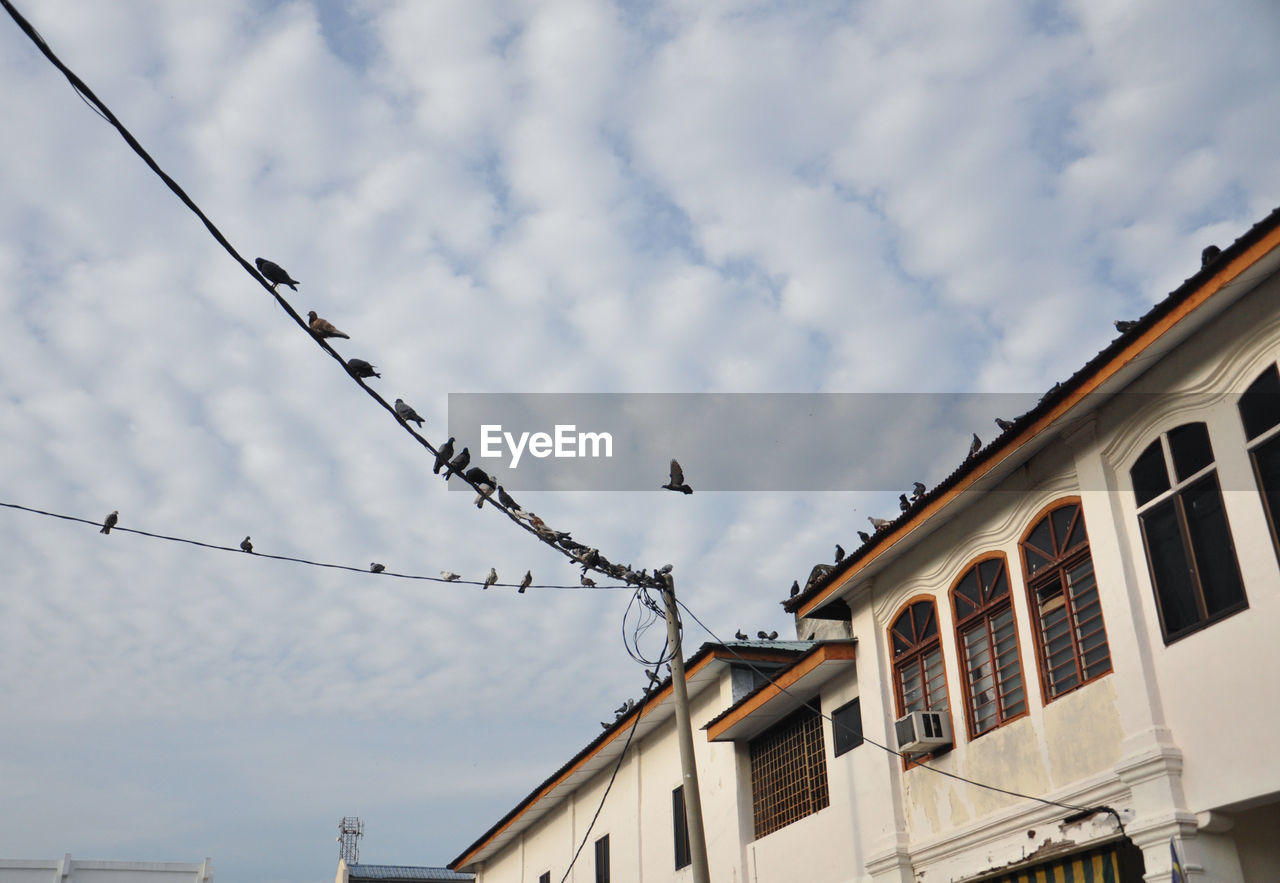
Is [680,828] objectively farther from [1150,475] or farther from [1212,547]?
[1212,547]

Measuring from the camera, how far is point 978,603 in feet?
44.1

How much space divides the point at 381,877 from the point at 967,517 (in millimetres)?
44733

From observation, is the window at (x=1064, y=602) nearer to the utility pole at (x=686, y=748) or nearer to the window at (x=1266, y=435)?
the window at (x=1266, y=435)

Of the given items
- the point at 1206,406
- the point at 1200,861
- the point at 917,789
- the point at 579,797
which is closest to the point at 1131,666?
the point at 1200,861

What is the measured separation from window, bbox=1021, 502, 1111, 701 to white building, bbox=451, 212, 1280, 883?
0.02 metres

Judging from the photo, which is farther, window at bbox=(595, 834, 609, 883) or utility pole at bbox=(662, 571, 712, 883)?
window at bbox=(595, 834, 609, 883)

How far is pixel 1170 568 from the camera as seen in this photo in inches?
427

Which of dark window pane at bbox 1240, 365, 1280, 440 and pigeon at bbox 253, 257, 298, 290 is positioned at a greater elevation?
pigeon at bbox 253, 257, 298, 290

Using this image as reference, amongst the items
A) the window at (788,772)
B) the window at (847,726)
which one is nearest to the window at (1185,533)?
the window at (847,726)

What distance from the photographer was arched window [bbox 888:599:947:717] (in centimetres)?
1408

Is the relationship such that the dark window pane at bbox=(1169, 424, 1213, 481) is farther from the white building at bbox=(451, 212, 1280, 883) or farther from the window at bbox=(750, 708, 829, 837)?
the window at bbox=(750, 708, 829, 837)

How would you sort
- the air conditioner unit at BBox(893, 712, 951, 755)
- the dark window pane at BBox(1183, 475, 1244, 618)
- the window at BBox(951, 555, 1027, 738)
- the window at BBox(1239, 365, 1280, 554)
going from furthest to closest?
1. the air conditioner unit at BBox(893, 712, 951, 755)
2. the window at BBox(951, 555, 1027, 738)
3. the dark window pane at BBox(1183, 475, 1244, 618)
4. the window at BBox(1239, 365, 1280, 554)

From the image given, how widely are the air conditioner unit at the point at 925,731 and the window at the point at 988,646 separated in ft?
1.24

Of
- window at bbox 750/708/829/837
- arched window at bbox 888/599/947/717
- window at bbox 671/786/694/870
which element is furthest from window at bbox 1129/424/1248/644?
window at bbox 671/786/694/870
